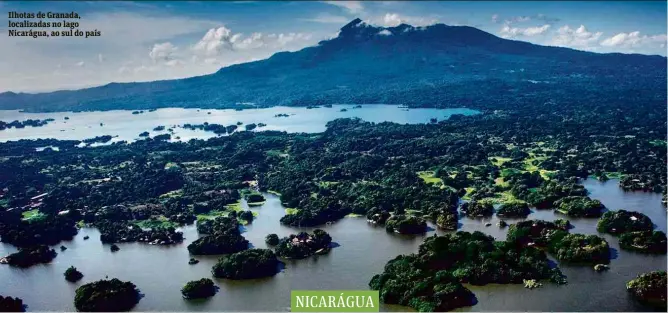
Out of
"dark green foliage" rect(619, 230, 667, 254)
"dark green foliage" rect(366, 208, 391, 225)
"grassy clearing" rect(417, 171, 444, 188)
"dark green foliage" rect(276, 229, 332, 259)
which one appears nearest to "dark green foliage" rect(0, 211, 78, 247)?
"dark green foliage" rect(276, 229, 332, 259)

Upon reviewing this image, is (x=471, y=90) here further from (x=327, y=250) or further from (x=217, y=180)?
(x=327, y=250)

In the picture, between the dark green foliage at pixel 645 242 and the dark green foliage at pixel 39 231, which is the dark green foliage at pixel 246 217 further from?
the dark green foliage at pixel 645 242

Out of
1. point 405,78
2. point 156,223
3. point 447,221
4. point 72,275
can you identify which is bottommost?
point 72,275

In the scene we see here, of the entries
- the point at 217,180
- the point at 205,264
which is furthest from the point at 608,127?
the point at 205,264

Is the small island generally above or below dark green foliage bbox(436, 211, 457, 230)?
below

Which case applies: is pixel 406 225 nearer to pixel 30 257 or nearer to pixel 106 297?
pixel 106 297

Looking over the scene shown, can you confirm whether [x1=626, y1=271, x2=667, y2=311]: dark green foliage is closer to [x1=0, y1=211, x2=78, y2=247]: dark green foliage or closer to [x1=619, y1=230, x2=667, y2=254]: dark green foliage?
[x1=619, y1=230, x2=667, y2=254]: dark green foliage

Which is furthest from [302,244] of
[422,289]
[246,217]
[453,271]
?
[422,289]
